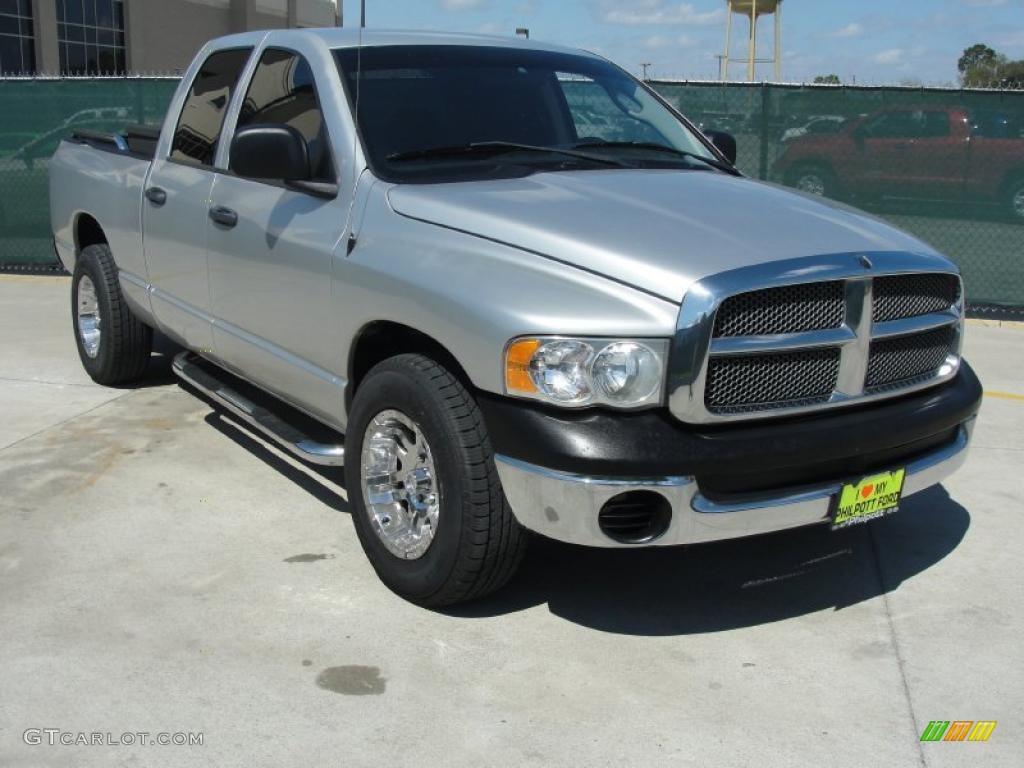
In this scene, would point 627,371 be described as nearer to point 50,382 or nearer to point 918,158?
point 50,382

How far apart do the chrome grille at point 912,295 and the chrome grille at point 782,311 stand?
0.69ft

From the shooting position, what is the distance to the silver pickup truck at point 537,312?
11.2 ft

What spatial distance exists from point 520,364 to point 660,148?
190cm

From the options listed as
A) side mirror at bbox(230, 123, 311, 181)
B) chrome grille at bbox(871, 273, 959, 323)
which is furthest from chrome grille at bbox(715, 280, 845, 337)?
side mirror at bbox(230, 123, 311, 181)

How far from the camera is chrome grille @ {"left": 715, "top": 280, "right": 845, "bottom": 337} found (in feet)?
11.3

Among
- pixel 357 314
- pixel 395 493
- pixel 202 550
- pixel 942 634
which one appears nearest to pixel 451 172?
pixel 357 314

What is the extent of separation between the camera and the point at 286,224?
4562 mm

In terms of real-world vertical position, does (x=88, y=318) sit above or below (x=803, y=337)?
below

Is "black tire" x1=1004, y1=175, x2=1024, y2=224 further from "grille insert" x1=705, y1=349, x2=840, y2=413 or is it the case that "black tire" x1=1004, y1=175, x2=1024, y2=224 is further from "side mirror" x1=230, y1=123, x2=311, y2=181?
"side mirror" x1=230, y1=123, x2=311, y2=181

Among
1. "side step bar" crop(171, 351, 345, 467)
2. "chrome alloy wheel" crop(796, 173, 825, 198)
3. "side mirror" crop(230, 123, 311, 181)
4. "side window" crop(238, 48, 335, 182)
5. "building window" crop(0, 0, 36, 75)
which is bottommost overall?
"side step bar" crop(171, 351, 345, 467)

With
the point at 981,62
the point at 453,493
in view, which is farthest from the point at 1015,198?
the point at 981,62

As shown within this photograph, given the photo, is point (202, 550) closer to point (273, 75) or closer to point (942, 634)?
point (273, 75)

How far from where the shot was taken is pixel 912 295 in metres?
3.96

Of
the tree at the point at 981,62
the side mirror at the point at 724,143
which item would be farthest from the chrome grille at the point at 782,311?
the tree at the point at 981,62
